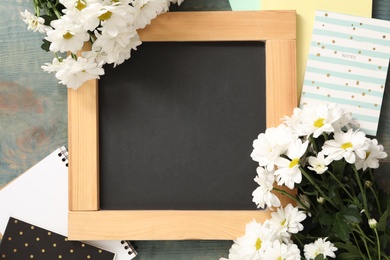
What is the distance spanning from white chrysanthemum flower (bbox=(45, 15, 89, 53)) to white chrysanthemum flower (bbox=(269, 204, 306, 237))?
45 cm

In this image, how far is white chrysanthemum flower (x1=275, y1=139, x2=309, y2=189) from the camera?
2.52 ft

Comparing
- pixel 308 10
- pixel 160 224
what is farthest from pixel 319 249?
pixel 308 10

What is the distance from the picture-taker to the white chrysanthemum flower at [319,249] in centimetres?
78

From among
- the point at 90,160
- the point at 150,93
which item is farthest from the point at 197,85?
the point at 90,160

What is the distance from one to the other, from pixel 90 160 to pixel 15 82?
0.78 ft

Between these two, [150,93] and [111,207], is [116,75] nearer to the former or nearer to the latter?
[150,93]

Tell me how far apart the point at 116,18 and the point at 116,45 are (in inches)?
2.1

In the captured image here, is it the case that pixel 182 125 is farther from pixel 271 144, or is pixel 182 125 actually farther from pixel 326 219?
pixel 326 219

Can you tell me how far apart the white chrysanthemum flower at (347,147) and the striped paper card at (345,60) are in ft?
0.41

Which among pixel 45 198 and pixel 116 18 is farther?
pixel 45 198

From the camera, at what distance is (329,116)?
78 cm

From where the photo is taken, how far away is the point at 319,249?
2.60ft

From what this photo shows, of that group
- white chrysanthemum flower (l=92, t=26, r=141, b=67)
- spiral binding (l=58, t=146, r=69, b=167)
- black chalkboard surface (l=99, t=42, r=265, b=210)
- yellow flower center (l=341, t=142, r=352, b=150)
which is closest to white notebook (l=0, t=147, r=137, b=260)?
spiral binding (l=58, t=146, r=69, b=167)

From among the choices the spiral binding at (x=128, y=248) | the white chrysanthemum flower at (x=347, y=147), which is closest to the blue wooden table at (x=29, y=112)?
the spiral binding at (x=128, y=248)
